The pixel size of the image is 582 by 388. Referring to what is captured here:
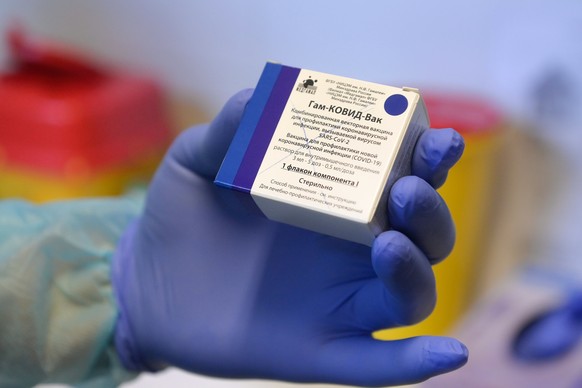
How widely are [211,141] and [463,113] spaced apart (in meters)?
0.53

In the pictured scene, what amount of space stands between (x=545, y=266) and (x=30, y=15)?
1.22 metres

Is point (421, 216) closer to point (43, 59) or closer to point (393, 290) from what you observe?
point (393, 290)

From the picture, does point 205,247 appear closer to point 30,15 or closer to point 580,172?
point 580,172

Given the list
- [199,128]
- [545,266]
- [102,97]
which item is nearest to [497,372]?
[545,266]

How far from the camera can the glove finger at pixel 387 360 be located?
53 cm

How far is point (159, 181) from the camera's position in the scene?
74 cm

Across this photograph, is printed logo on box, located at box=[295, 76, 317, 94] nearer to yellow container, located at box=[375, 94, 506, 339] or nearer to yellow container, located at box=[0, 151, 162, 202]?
yellow container, located at box=[375, 94, 506, 339]

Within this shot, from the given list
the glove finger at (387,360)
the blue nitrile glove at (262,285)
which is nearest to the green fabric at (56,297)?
the blue nitrile glove at (262,285)

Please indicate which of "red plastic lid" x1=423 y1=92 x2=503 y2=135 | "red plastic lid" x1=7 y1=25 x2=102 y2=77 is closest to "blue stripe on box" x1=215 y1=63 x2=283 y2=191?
"red plastic lid" x1=423 y1=92 x2=503 y2=135

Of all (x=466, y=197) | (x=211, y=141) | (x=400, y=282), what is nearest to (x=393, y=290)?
(x=400, y=282)

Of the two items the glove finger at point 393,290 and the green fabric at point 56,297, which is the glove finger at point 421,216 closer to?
the glove finger at point 393,290

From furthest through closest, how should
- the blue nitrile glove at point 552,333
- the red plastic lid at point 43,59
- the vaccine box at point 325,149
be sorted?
1. the red plastic lid at point 43,59
2. the blue nitrile glove at point 552,333
3. the vaccine box at point 325,149

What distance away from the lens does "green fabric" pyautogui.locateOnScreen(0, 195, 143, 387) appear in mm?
699

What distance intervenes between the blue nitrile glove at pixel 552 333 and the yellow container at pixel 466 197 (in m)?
0.12
